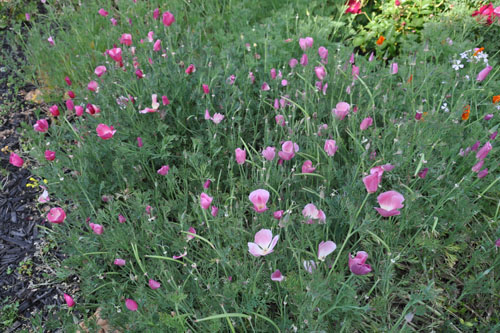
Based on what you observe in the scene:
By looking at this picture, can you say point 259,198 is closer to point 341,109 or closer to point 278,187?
point 278,187

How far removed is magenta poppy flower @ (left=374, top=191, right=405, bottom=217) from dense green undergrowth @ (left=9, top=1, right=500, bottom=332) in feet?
0.24

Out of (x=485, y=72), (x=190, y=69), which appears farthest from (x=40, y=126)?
(x=485, y=72)

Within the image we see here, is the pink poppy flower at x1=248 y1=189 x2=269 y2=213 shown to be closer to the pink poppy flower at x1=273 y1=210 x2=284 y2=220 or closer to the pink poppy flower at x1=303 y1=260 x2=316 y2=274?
the pink poppy flower at x1=273 y1=210 x2=284 y2=220

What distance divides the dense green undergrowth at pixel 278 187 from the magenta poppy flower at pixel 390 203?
2.9 inches

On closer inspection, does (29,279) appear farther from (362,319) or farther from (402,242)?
(402,242)

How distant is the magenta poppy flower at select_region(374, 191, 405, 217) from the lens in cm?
152

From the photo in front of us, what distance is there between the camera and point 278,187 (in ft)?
6.53

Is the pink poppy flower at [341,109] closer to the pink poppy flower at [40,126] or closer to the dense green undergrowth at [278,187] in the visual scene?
the dense green undergrowth at [278,187]

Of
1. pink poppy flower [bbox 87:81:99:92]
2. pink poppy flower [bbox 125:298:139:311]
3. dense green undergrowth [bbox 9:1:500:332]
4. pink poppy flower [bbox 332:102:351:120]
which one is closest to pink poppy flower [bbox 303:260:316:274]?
dense green undergrowth [bbox 9:1:500:332]

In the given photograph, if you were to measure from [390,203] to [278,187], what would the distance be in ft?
1.96

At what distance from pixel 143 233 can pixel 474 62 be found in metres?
2.20

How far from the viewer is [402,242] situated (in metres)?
1.86

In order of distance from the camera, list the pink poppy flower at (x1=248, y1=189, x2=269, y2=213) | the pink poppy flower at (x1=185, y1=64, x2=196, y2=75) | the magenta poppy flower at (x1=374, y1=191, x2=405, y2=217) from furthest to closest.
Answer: the pink poppy flower at (x1=185, y1=64, x2=196, y2=75) < the pink poppy flower at (x1=248, y1=189, x2=269, y2=213) < the magenta poppy flower at (x1=374, y1=191, x2=405, y2=217)

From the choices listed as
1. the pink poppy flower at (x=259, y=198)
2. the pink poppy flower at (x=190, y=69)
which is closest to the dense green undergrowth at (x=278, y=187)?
the pink poppy flower at (x=190, y=69)
